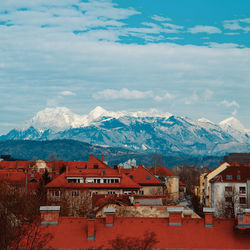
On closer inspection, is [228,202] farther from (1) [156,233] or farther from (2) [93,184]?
(1) [156,233]

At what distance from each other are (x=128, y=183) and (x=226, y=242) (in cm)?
8749

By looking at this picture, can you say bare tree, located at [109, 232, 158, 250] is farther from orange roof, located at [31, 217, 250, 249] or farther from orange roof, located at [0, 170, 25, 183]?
orange roof, located at [0, 170, 25, 183]

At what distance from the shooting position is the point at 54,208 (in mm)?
44562

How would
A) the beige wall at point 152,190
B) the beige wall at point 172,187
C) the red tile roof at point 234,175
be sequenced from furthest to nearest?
the beige wall at point 172,187
the beige wall at point 152,190
the red tile roof at point 234,175

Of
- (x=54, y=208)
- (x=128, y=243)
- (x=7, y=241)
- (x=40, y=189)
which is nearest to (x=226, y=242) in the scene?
(x=128, y=243)

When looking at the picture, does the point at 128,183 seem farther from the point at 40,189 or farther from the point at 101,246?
the point at 101,246

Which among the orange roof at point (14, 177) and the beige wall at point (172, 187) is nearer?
the orange roof at point (14, 177)

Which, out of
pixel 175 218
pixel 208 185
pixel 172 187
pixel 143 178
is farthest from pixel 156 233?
pixel 172 187

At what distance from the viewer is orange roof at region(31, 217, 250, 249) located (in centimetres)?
4300

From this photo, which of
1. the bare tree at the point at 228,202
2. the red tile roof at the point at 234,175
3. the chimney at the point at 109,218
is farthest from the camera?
the red tile roof at the point at 234,175

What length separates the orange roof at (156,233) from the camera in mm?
43000

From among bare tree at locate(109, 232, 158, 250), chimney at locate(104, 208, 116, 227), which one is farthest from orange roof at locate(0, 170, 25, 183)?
bare tree at locate(109, 232, 158, 250)

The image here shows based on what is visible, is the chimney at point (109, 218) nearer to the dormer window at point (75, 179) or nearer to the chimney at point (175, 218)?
the chimney at point (175, 218)

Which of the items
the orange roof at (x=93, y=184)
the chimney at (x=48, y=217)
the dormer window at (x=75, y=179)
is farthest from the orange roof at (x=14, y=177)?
the chimney at (x=48, y=217)
